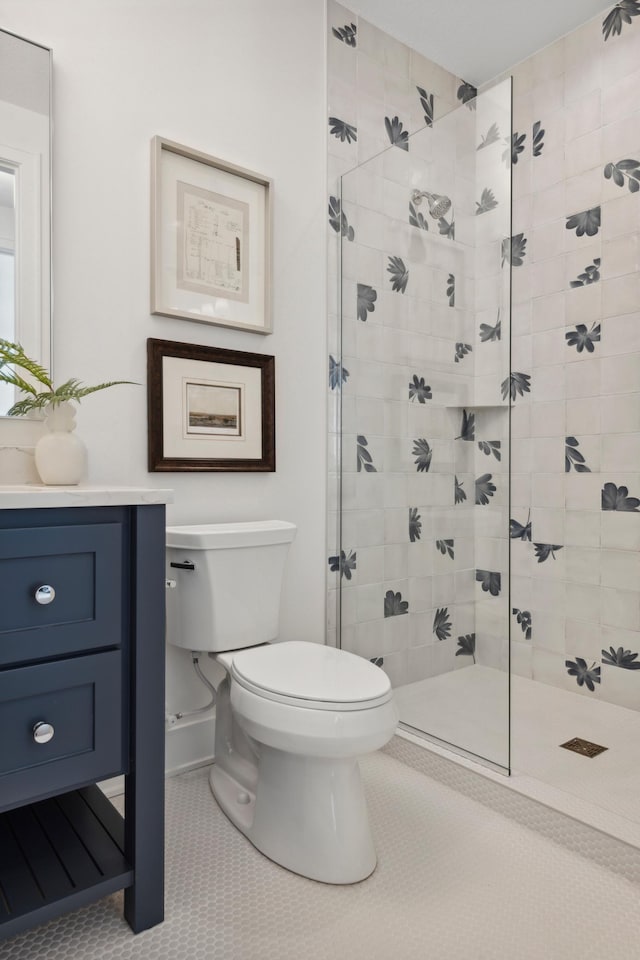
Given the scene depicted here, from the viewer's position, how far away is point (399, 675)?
2.04 meters

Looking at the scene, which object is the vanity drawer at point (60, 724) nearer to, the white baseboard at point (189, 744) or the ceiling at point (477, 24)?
the white baseboard at point (189, 744)

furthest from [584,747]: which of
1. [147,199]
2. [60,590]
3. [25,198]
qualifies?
[25,198]

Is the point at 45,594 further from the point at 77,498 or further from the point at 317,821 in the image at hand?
the point at 317,821

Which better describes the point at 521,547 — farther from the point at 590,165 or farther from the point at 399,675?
the point at 590,165

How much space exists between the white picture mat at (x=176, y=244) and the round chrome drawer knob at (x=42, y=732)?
1134 mm

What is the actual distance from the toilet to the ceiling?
191 centimetres

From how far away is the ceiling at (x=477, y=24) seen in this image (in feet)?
7.22

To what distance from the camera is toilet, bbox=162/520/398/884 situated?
1.32m

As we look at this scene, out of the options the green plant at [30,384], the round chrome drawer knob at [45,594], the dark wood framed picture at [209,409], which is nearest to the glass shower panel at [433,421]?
the dark wood framed picture at [209,409]

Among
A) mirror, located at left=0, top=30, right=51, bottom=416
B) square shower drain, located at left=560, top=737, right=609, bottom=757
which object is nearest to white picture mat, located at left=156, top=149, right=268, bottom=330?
mirror, located at left=0, top=30, right=51, bottom=416

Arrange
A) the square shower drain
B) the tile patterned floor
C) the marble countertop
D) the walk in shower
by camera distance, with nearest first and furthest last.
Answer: the marble countertop, the tile patterned floor, the walk in shower, the square shower drain

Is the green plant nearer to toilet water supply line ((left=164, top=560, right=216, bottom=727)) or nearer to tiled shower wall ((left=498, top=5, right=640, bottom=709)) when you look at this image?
toilet water supply line ((left=164, top=560, right=216, bottom=727))

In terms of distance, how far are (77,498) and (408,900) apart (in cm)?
108

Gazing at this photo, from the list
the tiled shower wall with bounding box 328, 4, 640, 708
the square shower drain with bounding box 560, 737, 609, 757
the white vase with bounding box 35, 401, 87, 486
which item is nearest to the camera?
the white vase with bounding box 35, 401, 87, 486
